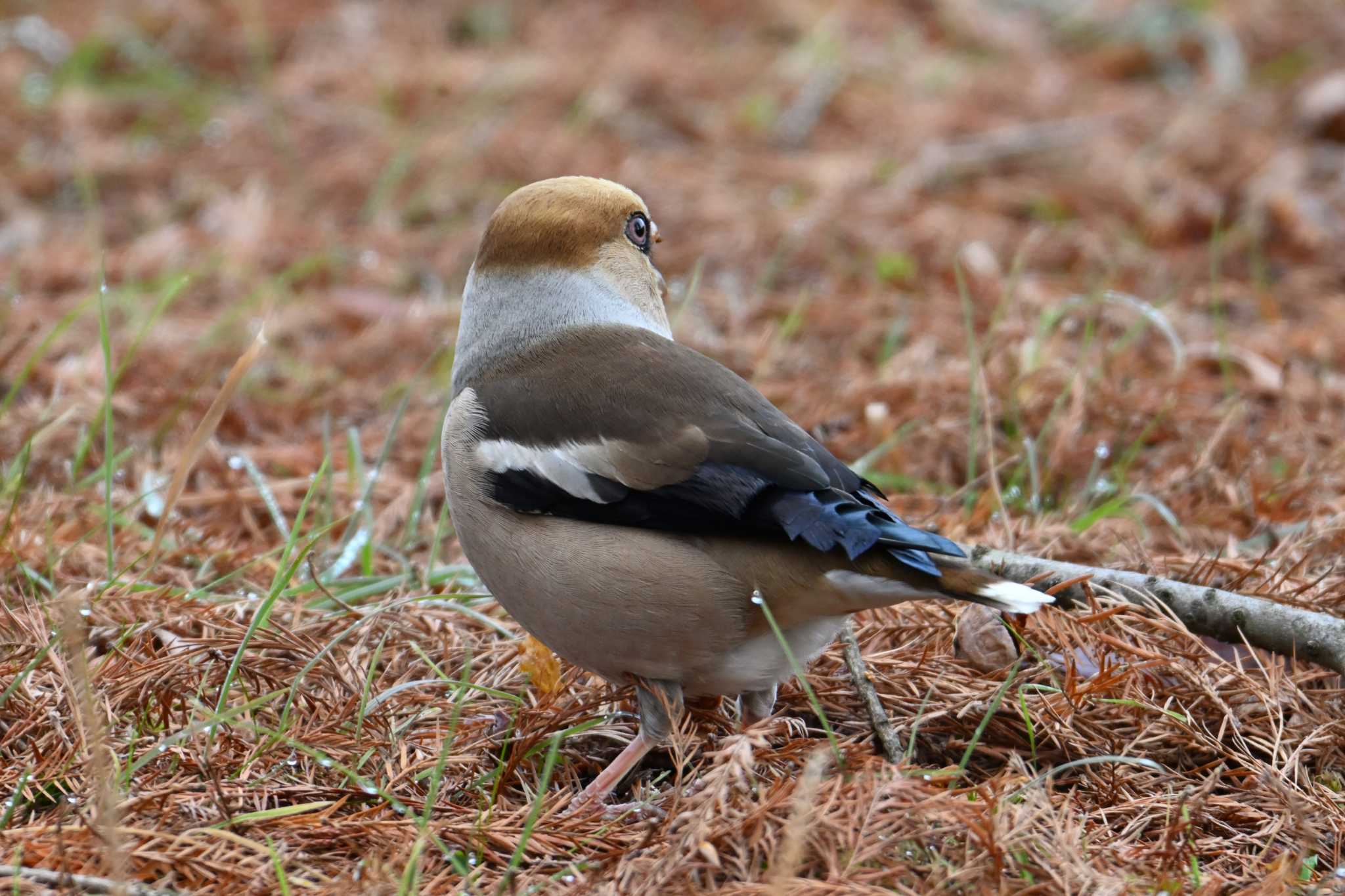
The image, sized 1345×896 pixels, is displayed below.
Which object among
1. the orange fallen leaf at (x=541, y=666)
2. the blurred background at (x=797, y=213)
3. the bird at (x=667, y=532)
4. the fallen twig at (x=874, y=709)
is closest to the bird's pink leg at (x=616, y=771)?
the bird at (x=667, y=532)

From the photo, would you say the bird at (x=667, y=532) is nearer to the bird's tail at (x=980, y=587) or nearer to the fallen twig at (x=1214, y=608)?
the bird's tail at (x=980, y=587)

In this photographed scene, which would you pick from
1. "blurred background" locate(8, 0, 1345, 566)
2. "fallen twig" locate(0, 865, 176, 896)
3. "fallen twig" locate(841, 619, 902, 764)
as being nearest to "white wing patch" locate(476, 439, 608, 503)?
"fallen twig" locate(841, 619, 902, 764)

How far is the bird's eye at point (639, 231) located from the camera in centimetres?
392

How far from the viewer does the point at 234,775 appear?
304cm

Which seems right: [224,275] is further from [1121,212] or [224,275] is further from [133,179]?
[1121,212]

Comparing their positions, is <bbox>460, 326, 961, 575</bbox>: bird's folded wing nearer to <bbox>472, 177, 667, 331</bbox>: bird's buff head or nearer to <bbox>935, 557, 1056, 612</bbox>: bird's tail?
<bbox>935, 557, 1056, 612</bbox>: bird's tail

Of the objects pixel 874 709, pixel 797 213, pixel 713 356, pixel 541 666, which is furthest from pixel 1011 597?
pixel 797 213

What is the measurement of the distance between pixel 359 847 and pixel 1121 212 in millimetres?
6251

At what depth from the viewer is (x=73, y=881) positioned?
2.55m

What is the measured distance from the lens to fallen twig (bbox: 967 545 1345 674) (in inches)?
130

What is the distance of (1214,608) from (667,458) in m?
1.45

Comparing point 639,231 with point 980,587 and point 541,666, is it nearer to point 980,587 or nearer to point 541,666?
point 541,666

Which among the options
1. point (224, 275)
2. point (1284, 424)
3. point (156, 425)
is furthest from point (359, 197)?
point (1284, 424)

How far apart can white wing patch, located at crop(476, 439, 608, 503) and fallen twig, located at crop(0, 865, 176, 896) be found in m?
1.19
